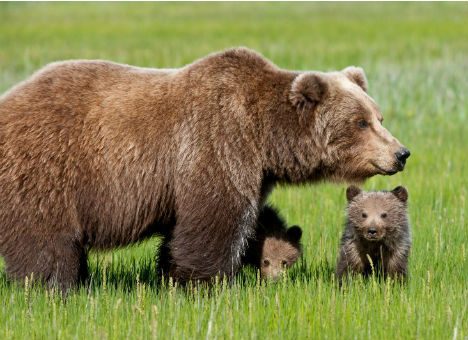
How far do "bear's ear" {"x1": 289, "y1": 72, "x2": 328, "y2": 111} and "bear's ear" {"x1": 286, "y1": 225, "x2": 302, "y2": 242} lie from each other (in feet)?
4.29

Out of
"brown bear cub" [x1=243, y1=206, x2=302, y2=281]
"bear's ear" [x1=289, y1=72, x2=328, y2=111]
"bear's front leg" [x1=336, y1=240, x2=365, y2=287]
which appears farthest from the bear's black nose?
"bear's ear" [x1=289, y1=72, x2=328, y2=111]

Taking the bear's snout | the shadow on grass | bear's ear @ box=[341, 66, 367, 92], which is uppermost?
bear's ear @ box=[341, 66, 367, 92]

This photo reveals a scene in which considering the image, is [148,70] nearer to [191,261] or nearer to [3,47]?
[191,261]

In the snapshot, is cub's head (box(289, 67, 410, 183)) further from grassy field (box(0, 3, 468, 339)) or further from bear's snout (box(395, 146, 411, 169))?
grassy field (box(0, 3, 468, 339))

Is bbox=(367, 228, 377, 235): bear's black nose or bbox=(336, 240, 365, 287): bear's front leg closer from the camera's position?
bbox=(367, 228, 377, 235): bear's black nose

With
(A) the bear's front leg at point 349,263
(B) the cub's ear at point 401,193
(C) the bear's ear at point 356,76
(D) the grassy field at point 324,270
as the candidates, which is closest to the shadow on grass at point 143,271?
(D) the grassy field at point 324,270

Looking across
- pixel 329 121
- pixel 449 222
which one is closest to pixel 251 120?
pixel 329 121

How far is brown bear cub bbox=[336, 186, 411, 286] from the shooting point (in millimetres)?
5984

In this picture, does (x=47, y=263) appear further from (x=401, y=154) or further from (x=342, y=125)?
(x=401, y=154)

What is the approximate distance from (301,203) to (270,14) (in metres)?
37.1

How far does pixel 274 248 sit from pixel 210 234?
1.33m

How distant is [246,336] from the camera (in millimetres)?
4715

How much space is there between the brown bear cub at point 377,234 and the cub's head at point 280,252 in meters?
0.61

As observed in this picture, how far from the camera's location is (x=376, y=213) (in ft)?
19.7
